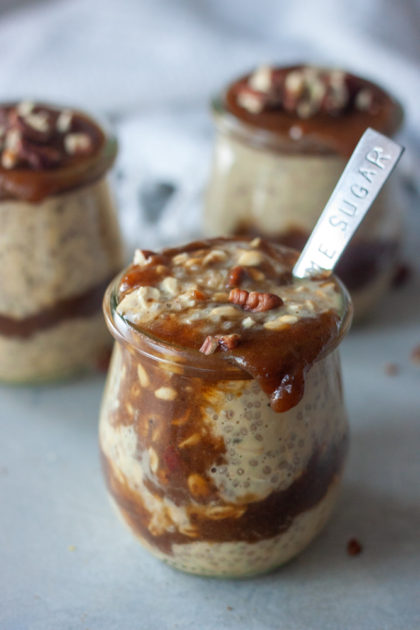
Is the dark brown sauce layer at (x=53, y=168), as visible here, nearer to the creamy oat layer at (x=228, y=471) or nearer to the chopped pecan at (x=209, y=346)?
the creamy oat layer at (x=228, y=471)

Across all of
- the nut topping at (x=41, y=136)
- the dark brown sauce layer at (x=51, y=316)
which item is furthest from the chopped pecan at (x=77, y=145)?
the dark brown sauce layer at (x=51, y=316)

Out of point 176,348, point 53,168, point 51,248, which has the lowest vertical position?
point 51,248

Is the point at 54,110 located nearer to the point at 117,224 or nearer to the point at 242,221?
the point at 117,224

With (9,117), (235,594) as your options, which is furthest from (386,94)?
(235,594)

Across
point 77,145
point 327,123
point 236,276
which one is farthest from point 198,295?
point 327,123

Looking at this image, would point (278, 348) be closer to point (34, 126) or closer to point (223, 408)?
point (223, 408)
